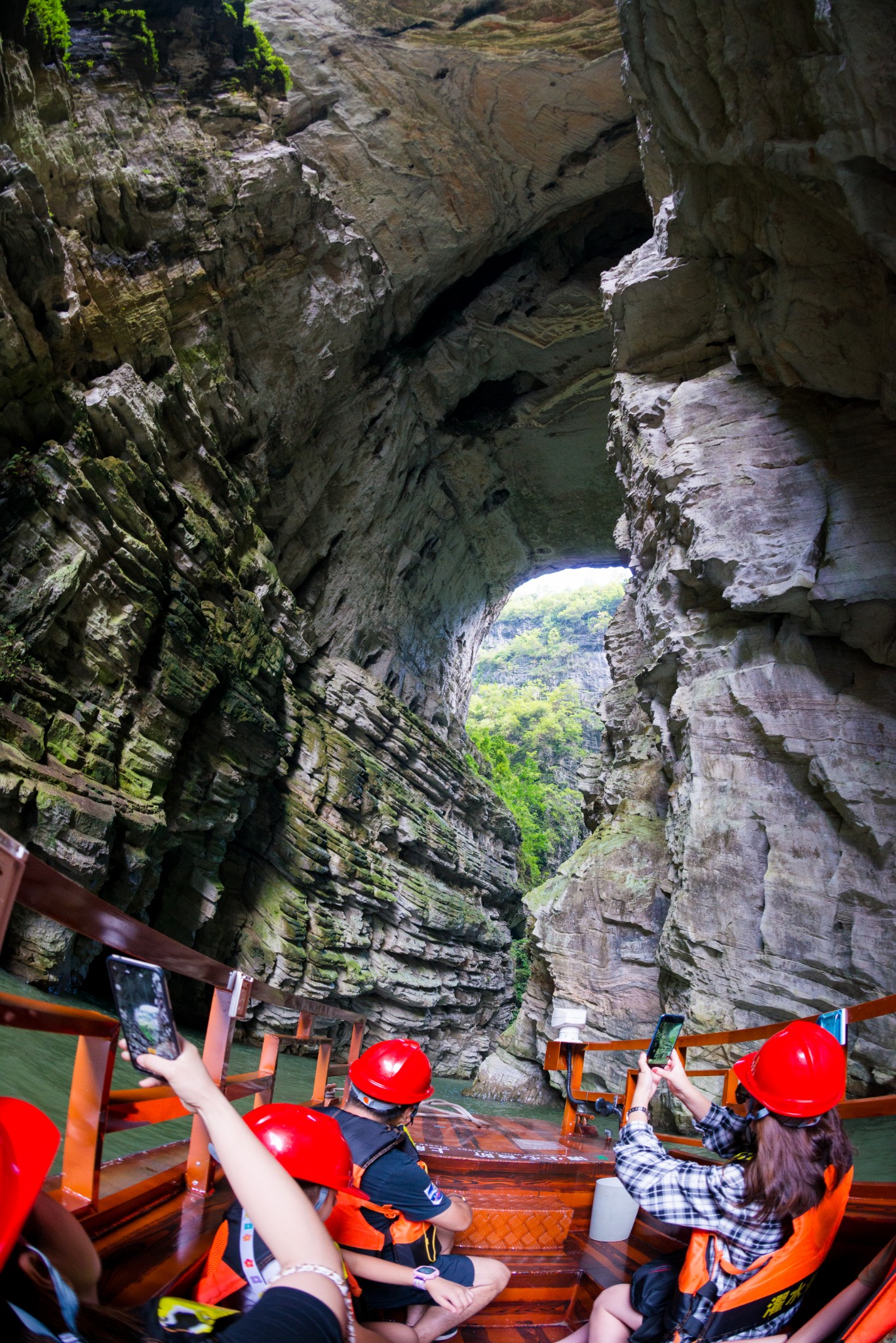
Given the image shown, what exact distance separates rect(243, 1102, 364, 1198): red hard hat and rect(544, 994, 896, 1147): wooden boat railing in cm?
117

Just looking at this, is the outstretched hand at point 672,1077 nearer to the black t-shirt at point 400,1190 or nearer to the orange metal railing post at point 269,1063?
the black t-shirt at point 400,1190

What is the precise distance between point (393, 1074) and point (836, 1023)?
1.28 meters

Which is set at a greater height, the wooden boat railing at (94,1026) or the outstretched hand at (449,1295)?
the wooden boat railing at (94,1026)

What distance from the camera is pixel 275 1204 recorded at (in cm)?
104

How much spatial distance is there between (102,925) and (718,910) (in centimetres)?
699

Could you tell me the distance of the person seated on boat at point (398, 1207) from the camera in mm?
1883

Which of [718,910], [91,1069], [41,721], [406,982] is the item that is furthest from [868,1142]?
[406,982]

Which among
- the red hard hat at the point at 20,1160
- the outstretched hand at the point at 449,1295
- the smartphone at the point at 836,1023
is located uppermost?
the smartphone at the point at 836,1023

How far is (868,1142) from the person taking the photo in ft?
17.7

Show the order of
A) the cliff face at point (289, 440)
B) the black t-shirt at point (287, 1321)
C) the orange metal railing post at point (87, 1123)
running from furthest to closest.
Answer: the cliff face at point (289, 440) → the orange metal railing post at point (87, 1123) → the black t-shirt at point (287, 1321)

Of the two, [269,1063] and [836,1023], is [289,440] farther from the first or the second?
[836,1023]

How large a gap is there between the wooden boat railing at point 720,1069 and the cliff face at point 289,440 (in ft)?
18.6

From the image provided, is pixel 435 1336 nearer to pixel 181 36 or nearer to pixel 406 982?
pixel 406 982

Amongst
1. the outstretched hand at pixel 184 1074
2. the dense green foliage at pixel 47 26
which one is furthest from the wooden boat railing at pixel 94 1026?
the dense green foliage at pixel 47 26
